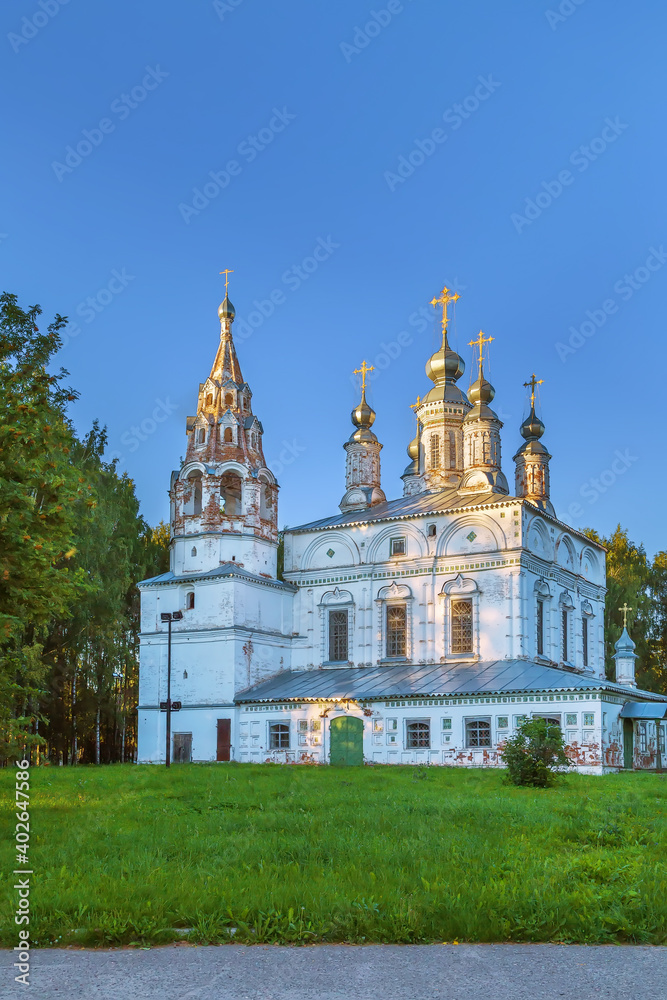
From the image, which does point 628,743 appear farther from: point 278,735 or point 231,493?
point 231,493

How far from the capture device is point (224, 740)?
28.1m

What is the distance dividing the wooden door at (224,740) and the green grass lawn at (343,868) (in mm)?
14195

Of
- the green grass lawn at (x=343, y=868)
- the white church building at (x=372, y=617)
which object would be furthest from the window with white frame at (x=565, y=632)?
the green grass lawn at (x=343, y=868)

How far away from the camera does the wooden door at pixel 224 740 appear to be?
2806 centimetres

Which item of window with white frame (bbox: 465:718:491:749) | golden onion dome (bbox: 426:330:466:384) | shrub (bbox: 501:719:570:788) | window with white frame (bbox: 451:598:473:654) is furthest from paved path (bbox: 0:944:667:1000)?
golden onion dome (bbox: 426:330:466:384)

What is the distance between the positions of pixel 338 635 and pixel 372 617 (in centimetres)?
145

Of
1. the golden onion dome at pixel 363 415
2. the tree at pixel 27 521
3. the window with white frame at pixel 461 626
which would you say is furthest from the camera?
the golden onion dome at pixel 363 415

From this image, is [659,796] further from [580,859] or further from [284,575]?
[284,575]

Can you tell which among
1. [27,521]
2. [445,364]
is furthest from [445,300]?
[27,521]

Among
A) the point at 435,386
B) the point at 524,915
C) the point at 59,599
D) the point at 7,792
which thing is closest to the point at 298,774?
the point at 7,792

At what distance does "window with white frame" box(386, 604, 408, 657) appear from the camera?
2938cm

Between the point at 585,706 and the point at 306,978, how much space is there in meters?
19.1

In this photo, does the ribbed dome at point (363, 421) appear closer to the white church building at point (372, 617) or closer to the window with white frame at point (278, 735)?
the white church building at point (372, 617)

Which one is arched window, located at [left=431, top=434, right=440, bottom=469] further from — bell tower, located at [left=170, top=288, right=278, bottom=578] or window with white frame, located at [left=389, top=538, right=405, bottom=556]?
bell tower, located at [left=170, top=288, right=278, bottom=578]
